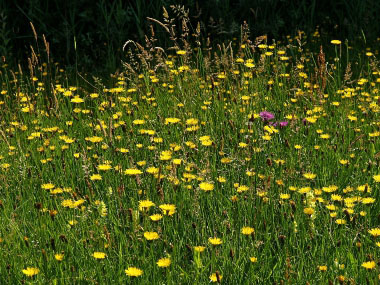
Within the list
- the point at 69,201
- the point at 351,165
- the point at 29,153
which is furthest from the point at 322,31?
the point at 69,201

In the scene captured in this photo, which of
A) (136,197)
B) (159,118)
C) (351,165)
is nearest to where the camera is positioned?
(136,197)

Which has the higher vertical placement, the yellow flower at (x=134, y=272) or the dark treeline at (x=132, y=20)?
the dark treeline at (x=132, y=20)

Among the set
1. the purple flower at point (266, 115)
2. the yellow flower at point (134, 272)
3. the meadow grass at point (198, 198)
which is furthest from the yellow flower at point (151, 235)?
the purple flower at point (266, 115)

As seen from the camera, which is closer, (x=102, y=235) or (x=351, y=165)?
(x=102, y=235)

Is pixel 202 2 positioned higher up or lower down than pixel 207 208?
higher up

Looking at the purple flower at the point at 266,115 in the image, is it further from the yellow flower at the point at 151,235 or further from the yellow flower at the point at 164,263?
the yellow flower at the point at 164,263

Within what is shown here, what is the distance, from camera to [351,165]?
293 centimetres

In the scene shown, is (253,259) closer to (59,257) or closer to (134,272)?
(134,272)

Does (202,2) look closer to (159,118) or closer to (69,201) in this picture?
(159,118)

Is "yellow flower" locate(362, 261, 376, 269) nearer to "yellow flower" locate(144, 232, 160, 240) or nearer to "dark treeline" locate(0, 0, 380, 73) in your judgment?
"yellow flower" locate(144, 232, 160, 240)

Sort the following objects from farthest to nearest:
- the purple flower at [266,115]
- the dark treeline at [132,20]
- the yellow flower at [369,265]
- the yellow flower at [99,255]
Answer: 1. the dark treeline at [132,20]
2. the purple flower at [266,115]
3. the yellow flower at [99,255]
4. the yellow flower at [369,265]

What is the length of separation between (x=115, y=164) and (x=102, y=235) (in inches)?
33.1

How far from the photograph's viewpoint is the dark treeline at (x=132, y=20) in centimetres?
552

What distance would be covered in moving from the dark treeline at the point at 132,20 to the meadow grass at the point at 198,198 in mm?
1807
